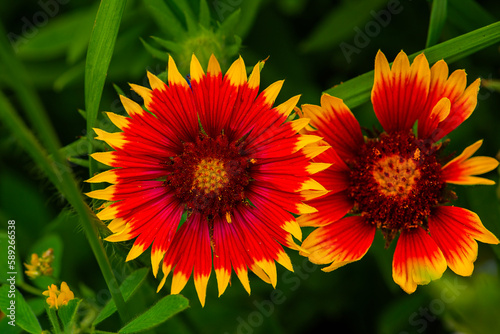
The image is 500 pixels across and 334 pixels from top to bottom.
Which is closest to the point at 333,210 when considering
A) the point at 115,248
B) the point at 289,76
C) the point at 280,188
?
the point at 280,188

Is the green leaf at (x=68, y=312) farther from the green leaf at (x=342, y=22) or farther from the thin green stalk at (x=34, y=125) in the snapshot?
the green leaf at (x=342, y=22)

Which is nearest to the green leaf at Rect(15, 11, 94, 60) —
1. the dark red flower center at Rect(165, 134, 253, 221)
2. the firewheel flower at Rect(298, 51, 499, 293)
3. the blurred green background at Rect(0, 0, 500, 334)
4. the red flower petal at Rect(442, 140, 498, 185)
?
the blurred green background at Rect(0, 0, 500, 334)

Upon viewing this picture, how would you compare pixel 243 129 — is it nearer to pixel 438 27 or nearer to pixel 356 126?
pixel 356 126

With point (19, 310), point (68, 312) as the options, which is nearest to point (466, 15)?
point (68, 312)

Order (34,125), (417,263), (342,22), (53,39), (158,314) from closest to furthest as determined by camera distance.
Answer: (34,125), (158,314), (417,263), (342,22), (53,39)

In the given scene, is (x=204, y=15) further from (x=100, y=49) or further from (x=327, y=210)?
(x=327, y=210)

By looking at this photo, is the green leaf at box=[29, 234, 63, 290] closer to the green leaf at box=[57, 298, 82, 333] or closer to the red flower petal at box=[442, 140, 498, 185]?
the green leaf at box=[57, 298, 82, 333]
